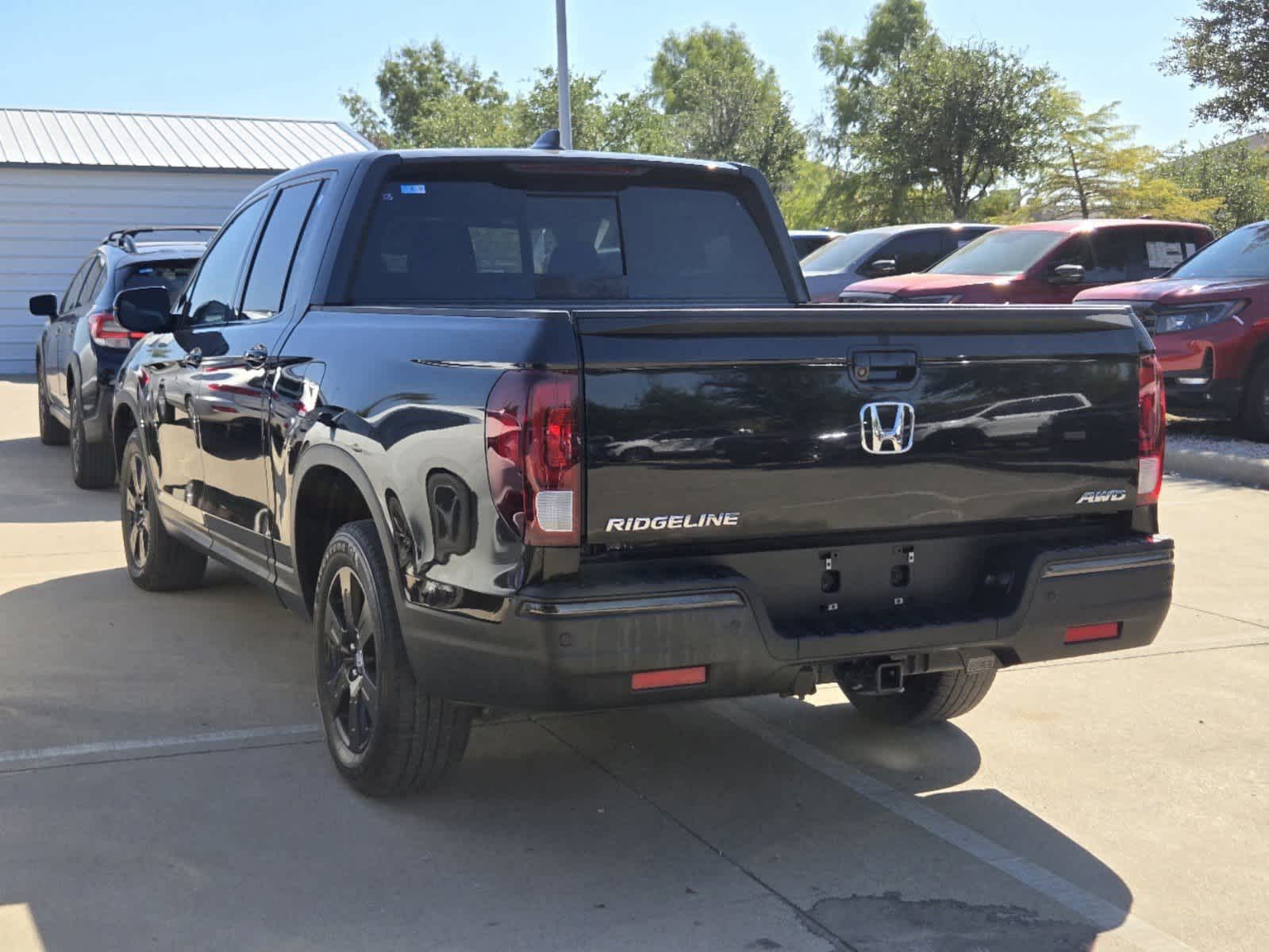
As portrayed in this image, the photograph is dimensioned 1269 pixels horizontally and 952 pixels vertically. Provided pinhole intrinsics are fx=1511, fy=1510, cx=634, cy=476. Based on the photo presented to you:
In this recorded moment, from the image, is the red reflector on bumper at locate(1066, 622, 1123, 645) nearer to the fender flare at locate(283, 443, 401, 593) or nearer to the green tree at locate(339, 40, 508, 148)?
the fender flare at locate(283, 443, 401, 593)

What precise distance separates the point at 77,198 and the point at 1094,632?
2267cm

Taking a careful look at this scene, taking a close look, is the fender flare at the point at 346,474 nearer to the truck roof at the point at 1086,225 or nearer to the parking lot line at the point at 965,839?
the parking lot line at the point at 965,839

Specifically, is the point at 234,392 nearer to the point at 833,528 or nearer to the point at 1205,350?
the point at 833,528

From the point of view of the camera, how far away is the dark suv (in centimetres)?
1034

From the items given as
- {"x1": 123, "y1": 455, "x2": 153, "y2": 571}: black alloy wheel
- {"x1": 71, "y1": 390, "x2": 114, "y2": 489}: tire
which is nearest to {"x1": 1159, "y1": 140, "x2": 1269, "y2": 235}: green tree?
{"x1": 71, "y1": 390, "x2": 114, "y2": 489}: tire

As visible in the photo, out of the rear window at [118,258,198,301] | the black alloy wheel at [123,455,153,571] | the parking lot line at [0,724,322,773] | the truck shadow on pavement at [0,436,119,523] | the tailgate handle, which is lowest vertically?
the truck shadow on pavement at [0,436,119,523]

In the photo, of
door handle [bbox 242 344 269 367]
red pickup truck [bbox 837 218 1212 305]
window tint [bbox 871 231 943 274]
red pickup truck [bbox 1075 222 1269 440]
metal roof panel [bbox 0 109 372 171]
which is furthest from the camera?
metal roof panel [bbox 0 109 372 171]

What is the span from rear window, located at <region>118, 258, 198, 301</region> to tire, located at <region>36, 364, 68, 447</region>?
3.16m

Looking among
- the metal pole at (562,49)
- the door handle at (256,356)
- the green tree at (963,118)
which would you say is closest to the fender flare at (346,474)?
the door handle at (256,356)

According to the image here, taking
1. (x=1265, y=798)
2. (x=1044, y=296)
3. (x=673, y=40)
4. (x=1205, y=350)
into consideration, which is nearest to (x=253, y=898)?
(x=1265, y=798)

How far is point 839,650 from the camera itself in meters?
3.78

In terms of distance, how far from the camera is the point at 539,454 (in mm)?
3492

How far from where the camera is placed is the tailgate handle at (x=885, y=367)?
12.5 ft

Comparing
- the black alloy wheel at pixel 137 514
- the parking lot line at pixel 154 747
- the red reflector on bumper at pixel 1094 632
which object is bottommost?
the parking lot line at pixel 154 747
